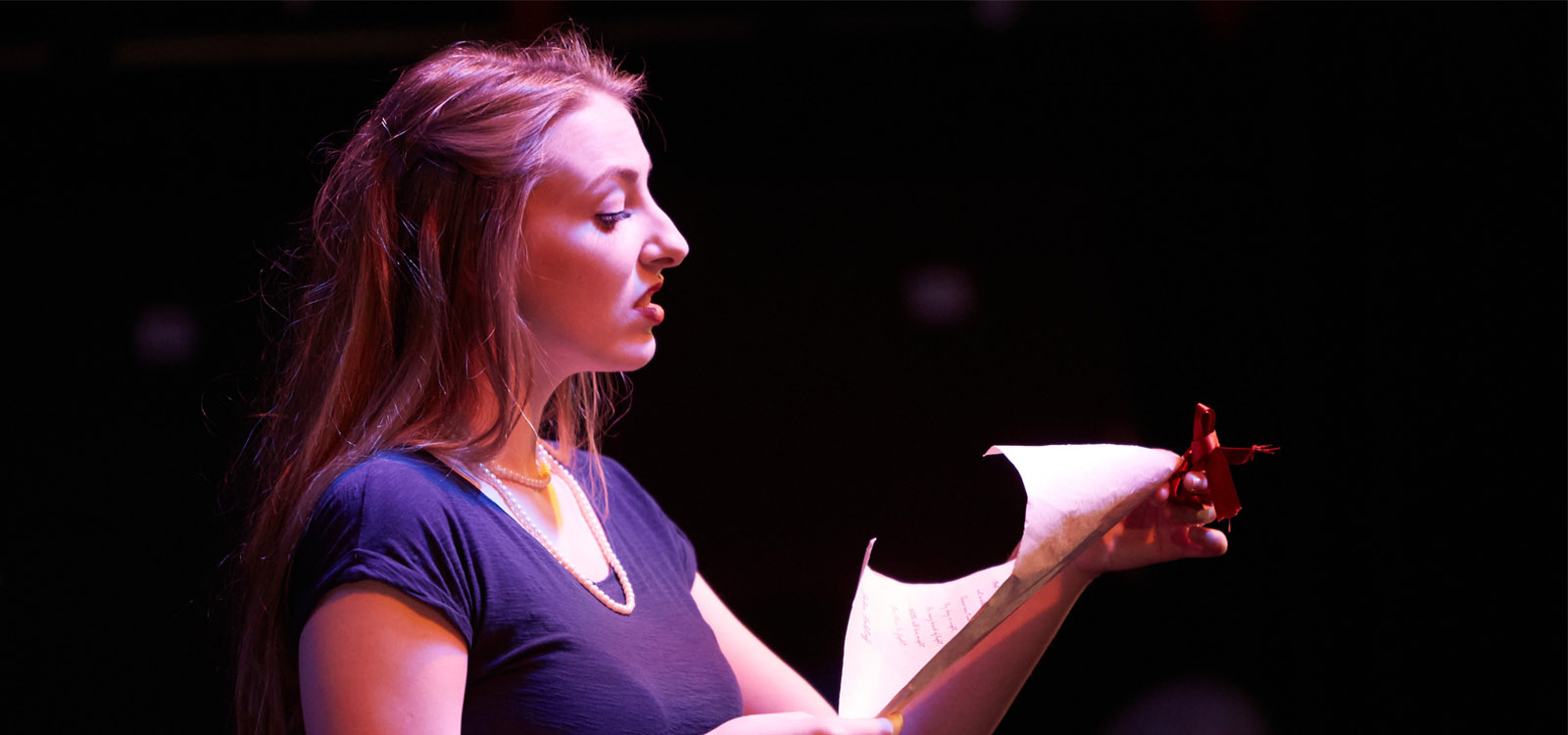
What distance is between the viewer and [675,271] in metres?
Answer: 1.54

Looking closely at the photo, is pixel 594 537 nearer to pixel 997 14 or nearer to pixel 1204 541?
pixel 1204 541

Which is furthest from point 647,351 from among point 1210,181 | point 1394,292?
point 1394,292

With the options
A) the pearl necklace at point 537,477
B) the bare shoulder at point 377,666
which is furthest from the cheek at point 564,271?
the bare shoulder at point 377,666

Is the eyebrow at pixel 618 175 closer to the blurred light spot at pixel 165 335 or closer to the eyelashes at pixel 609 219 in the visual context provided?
the eyelashes at pixel 609 219

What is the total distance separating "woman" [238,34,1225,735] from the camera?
0.79 metres

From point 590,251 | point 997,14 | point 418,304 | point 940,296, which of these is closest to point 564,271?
point 590,251

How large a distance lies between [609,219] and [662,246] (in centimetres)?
6

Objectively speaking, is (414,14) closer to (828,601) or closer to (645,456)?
(645,456)

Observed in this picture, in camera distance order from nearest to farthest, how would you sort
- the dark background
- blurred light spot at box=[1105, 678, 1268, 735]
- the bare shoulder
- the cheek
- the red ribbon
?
the bare shoulder < the red ribbon < the cheek < the dark background < blurred light spot at box=[1105, 678, 1268, 735]

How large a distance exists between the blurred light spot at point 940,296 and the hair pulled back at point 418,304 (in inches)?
27.2

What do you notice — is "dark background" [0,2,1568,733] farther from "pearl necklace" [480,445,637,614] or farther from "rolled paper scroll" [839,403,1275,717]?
"rolled paper scroll" [839,403,1275,717]

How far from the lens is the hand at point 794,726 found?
80cm

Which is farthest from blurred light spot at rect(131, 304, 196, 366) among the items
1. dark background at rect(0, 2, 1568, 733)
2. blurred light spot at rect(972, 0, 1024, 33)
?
blurred light spot at rect(972, 0, 1024, 33)

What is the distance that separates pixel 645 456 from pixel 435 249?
0.68m
